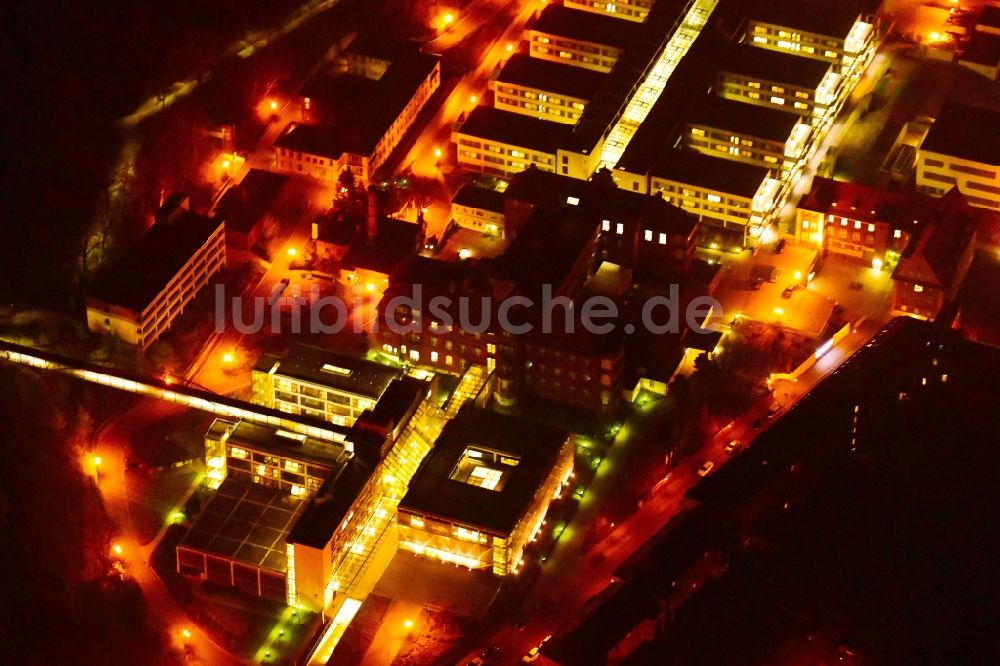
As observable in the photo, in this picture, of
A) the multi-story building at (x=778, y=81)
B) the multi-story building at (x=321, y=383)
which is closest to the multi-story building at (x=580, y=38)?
the multi-story building at (x=778, y=81)

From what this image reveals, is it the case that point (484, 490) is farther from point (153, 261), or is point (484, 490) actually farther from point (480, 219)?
point (153, 261)

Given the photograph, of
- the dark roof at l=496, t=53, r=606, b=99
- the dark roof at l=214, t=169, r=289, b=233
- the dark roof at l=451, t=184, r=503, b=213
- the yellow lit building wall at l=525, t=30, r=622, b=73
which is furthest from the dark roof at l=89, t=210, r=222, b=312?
the yellow lit building wall at l=525, t=30, r=622, b=73

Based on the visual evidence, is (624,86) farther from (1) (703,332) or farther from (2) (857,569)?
(2) (857,569)

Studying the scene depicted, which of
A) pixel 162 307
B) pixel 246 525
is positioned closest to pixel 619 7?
pixel 162 307

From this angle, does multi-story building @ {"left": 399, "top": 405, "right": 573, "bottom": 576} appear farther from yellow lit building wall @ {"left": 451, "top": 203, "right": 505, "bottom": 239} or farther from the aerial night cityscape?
yellow lit building wall @ {"left": 451, "top": 203, "right": 505, "bottom": 239}

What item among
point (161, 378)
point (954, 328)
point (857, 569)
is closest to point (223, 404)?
point (161, 378)

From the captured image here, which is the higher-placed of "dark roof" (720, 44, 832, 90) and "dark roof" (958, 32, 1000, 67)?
"dark roof" (720, 44, 832, 90)

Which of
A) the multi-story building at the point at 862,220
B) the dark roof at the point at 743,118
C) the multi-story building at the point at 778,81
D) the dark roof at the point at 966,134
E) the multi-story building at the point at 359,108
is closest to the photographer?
the multi-story building at the point at 862,220

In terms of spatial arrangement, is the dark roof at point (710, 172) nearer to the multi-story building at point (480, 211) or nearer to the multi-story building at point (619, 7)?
the multi-story building at point (480, 211)
